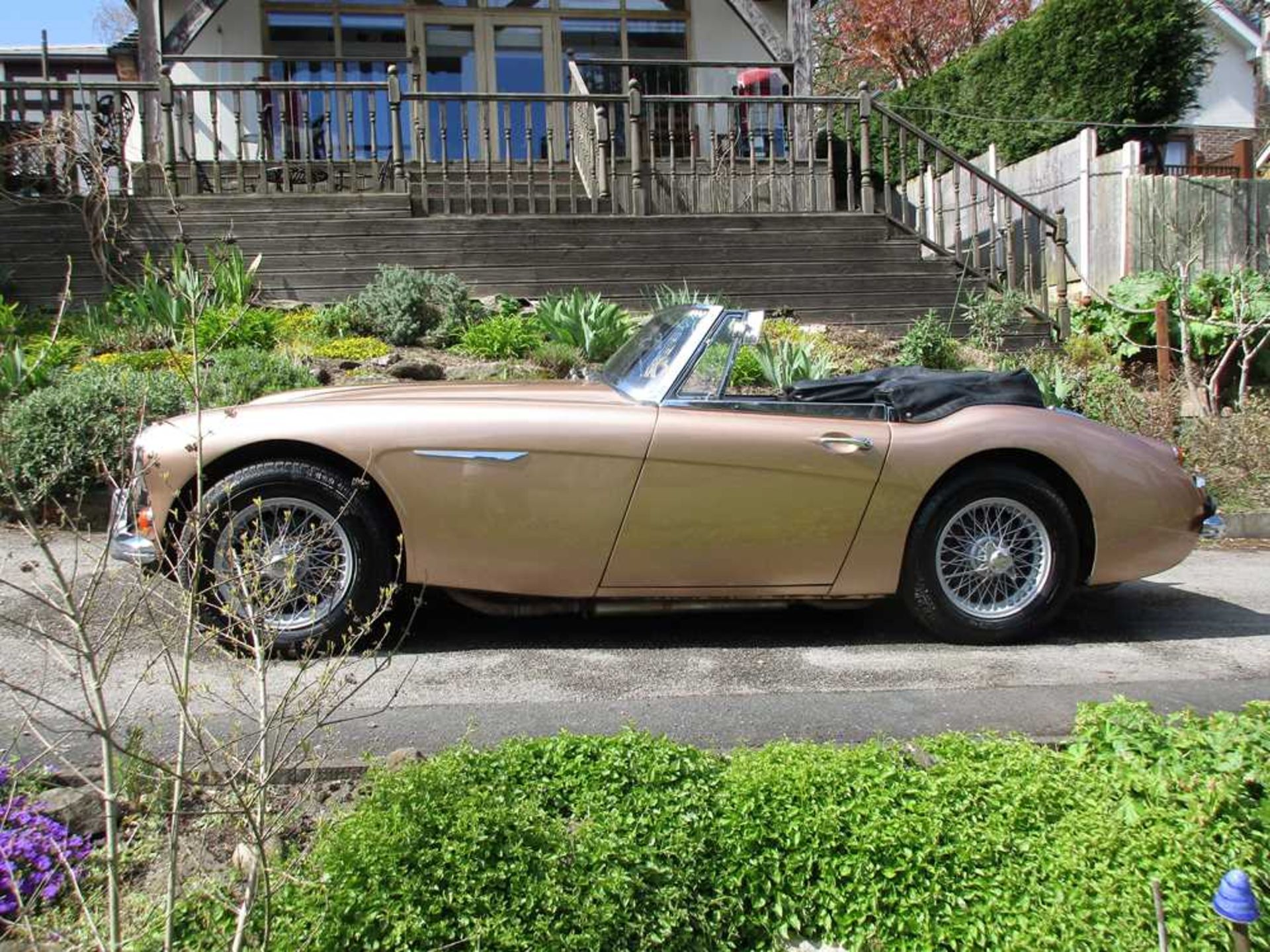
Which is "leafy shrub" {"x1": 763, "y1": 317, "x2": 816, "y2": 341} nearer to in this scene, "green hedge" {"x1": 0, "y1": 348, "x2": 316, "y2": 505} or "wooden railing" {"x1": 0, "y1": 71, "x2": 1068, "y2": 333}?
"wooden railing" {"x1": 0, "y1": 71, "x2": 1068, "y2": 333}

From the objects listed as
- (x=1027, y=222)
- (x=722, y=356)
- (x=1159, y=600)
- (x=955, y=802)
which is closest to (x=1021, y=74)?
(x=1027, y=222)

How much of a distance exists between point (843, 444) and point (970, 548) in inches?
29.3

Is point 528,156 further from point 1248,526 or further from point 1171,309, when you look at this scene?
point 1248,526

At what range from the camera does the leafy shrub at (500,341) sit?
911cm

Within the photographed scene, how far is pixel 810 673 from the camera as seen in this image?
4082 millimetres

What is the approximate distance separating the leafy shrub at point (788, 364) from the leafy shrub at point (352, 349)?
3.23 meters

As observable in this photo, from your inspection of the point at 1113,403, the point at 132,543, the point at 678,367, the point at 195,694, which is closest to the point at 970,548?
the point at 678,367

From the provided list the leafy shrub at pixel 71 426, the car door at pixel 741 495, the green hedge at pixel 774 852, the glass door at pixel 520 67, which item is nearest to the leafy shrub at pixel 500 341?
the leafy shrub at pixel 71 426

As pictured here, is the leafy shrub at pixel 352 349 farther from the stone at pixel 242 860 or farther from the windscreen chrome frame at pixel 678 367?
the stone at pixel 242 860

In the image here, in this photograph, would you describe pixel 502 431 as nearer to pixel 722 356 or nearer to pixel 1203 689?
pixel 722 356

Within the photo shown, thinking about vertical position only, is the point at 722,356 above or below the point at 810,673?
above

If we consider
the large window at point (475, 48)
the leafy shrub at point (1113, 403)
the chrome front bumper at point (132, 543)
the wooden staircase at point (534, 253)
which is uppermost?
the large window at point (475, 48)

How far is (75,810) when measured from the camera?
8.35 ft

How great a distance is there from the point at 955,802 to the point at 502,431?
2.21 metres
